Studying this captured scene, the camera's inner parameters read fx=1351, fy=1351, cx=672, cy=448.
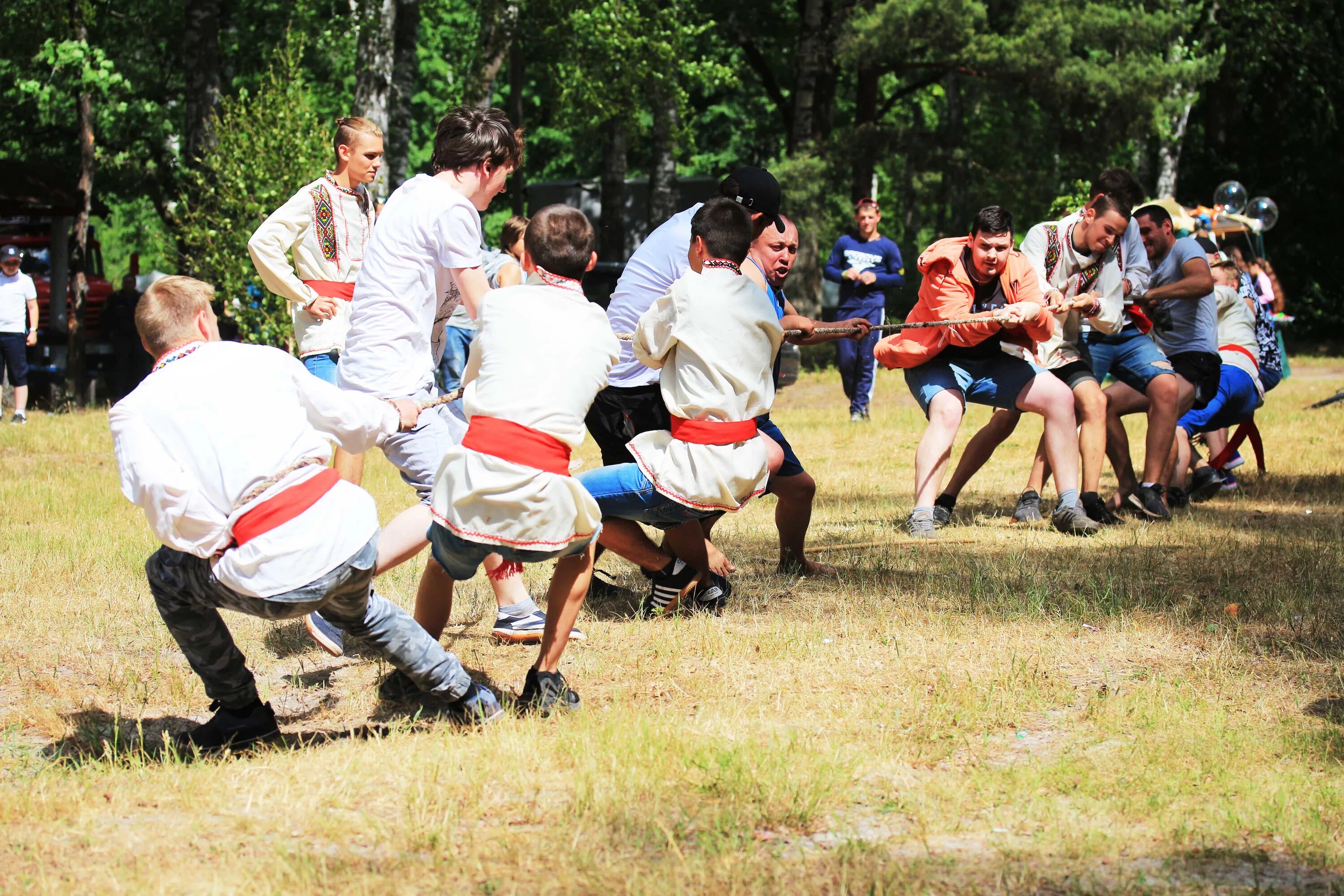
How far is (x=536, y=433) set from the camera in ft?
13.9

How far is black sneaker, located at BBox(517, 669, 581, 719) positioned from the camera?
4.54 meters

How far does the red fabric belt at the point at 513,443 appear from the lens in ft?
13.8

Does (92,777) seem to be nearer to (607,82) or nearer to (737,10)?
(607,82)

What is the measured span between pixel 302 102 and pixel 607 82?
5.61 m

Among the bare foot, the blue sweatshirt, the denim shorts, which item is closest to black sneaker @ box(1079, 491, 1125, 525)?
the bare foot

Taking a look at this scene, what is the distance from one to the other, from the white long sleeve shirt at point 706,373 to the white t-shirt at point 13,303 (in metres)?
12.9

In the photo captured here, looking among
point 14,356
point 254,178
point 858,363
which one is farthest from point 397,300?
point 14,356

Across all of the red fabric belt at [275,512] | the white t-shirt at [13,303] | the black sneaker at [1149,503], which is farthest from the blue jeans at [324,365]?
the white t-shirt at [13,303]

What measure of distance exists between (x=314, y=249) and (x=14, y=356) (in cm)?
1082

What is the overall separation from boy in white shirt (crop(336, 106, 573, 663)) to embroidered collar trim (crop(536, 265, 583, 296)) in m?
0.40

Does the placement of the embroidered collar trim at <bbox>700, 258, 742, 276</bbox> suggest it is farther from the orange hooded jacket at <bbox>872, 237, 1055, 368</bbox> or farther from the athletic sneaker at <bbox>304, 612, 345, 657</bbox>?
the orange hooded jacket at <bbox>872, 237, 1055, 368</bbox>

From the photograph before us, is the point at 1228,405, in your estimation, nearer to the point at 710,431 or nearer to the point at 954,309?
the point at 954,309

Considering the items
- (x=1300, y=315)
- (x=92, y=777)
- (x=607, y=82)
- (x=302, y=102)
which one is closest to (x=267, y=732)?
(x=92, y=777)

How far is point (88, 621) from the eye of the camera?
587 centimetres
